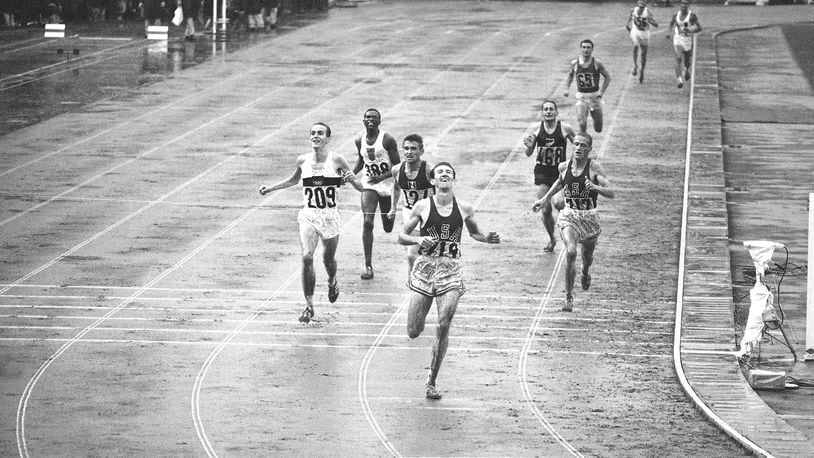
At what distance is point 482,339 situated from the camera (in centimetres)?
1711

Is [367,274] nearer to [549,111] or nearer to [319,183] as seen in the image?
[319,183]

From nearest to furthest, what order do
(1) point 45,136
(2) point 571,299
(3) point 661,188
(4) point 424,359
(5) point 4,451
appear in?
(5) point 4,451 < (4) point 424,359 < (2) point 571,299 < (3) point 661,188 < (1) point 45,136

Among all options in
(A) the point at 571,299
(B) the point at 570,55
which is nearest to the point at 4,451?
(A) the point at 571,299

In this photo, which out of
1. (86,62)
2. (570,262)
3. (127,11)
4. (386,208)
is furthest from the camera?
(127,11)

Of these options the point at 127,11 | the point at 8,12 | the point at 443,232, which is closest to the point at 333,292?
the point at 443,232

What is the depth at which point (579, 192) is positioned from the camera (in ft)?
59.9

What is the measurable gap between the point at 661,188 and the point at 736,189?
1.59 m

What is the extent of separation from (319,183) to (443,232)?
3.16 m

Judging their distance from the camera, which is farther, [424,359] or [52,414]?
[424,359]

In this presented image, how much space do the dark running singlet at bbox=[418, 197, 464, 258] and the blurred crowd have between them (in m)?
32.8

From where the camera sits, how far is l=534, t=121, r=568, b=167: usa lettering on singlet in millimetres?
20828

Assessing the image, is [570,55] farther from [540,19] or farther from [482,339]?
[482,339]

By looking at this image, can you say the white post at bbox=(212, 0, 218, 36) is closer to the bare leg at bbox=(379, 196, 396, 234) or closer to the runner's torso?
the runner's torso

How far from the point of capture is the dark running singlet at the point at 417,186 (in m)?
17.5
